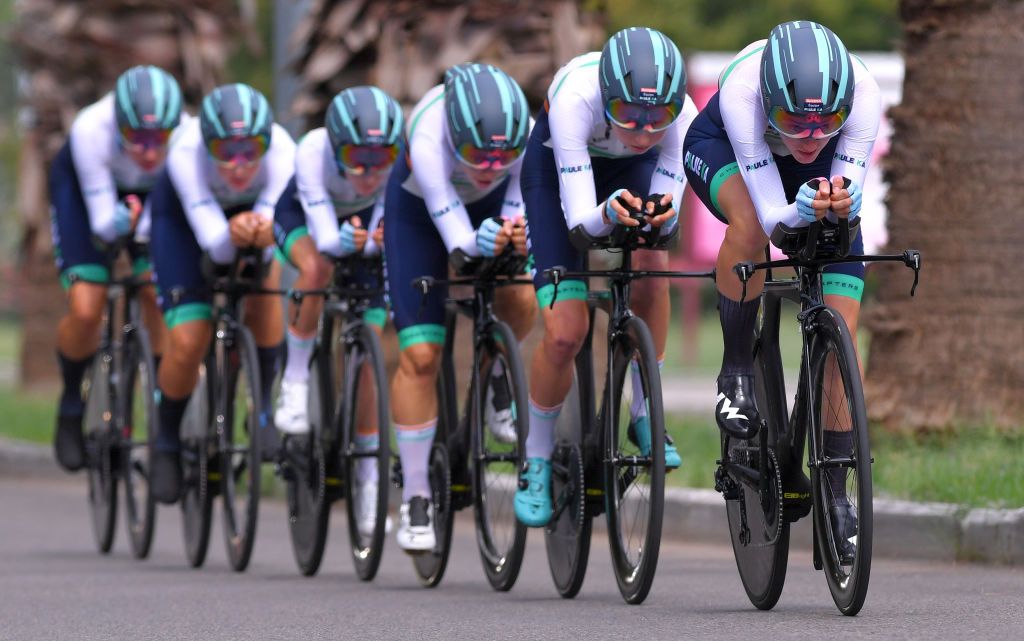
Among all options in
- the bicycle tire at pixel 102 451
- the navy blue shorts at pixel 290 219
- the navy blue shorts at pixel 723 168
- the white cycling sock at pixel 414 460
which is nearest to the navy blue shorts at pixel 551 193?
the navy blue shorts at pixel 723 168

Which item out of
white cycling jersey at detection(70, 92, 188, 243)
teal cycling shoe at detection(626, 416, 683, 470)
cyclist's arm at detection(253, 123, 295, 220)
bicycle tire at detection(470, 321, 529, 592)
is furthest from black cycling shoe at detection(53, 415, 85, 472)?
A: teal cycling shoe at detection(626, 416, 683, 470)

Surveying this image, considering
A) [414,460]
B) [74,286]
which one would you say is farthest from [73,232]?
[414,460]

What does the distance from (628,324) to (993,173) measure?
4288 mm

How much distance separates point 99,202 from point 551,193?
376 cm

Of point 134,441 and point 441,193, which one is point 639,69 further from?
point 134,441

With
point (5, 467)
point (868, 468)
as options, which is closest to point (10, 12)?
point (5, 467)

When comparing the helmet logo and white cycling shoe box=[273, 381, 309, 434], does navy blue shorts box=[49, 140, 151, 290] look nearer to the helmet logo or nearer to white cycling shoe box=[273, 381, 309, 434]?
white cycling shoe box=[273, 381, 309, 434]

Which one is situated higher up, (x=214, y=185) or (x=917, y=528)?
(x=214, y=185)

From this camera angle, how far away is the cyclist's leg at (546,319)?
26.5 ft

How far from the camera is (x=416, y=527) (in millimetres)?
8836

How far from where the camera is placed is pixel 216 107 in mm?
10016

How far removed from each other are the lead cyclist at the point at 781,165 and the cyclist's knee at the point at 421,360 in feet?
5.91

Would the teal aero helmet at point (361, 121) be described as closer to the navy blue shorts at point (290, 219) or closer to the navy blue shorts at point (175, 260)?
the navy blue shorts at point (290, 219)

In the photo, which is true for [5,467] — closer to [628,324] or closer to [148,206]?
[148,206]
